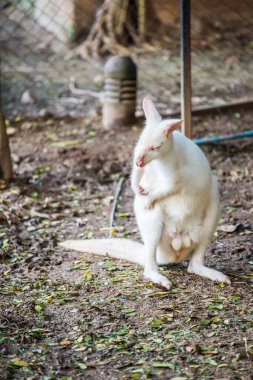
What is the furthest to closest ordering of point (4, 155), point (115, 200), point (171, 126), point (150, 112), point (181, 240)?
point (4, 155) → point (115, 200) → point (181, 240) → point (150, 112) → point (171, 126)

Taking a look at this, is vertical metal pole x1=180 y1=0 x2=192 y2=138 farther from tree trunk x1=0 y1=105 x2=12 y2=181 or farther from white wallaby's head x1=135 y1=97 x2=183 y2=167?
white wallaby's head x1=135 y1=97 x2=183 y2=167

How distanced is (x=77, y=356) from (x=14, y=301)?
684mm

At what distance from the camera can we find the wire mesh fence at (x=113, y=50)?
23.7ft

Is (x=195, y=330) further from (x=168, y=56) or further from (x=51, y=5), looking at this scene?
(x=51, y=5)

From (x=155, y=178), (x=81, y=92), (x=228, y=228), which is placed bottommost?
(x=81, y=92)

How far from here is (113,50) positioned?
8367 millimetres

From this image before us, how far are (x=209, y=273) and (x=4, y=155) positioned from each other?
7.00 feet

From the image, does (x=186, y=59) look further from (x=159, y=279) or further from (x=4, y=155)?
(x=159, y=279)

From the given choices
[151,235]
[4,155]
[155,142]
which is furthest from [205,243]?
[4,155]

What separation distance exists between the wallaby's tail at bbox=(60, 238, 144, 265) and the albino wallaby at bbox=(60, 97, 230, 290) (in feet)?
0.22

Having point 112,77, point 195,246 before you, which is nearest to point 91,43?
point 112,77

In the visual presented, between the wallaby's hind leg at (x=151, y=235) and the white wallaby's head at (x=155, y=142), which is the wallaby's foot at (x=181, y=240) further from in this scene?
the white wallaby's head at (x=155, y=142)

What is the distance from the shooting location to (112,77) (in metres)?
6.28

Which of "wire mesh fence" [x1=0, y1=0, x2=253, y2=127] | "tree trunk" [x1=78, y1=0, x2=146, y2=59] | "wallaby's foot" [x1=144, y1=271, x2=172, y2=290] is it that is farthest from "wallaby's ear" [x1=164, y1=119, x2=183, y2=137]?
"tree trunk" [x1=78, y1=0, x2=146, y2=59]
